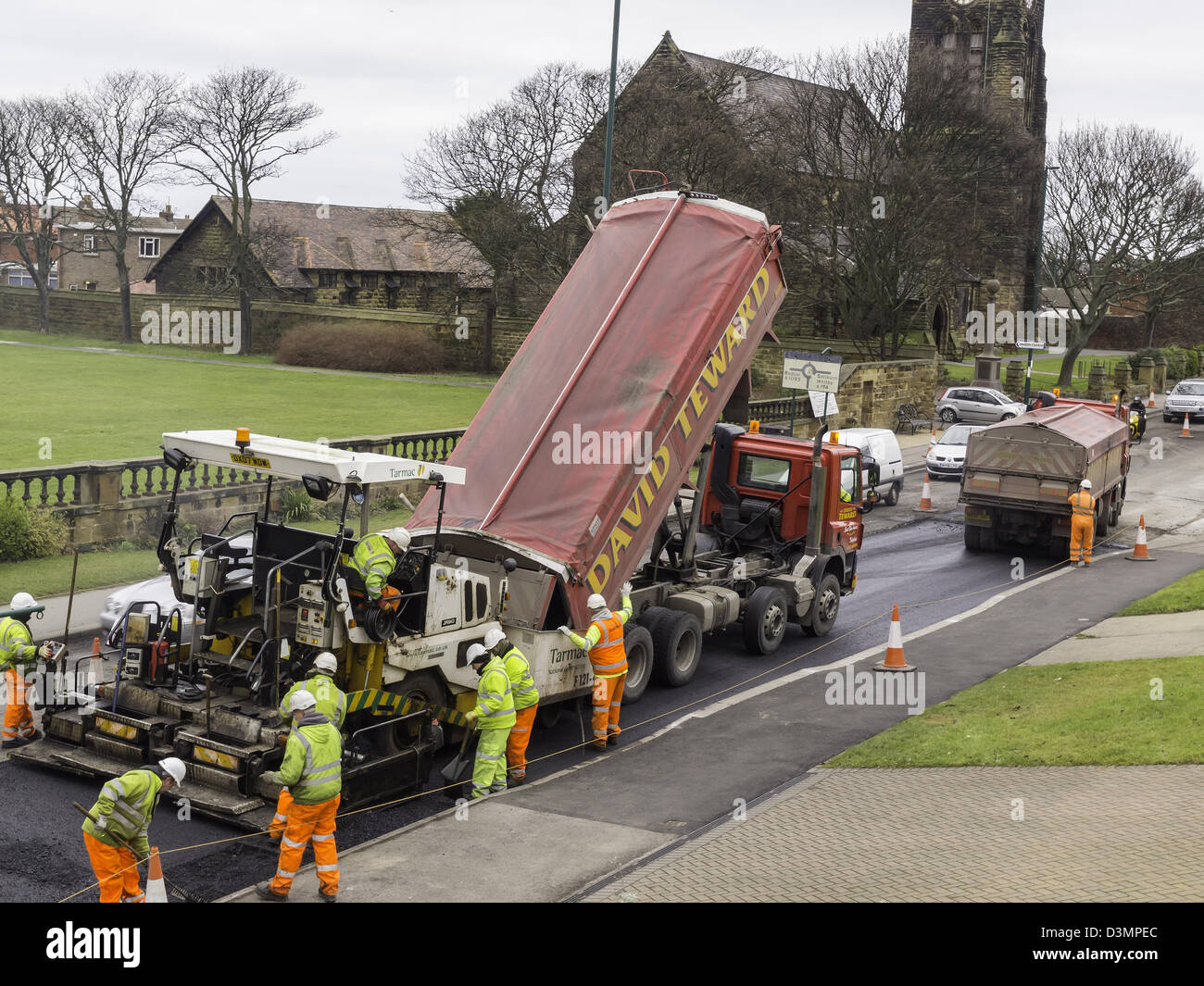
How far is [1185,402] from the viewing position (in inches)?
1919

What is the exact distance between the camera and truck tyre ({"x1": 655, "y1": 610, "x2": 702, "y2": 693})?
14195 millimetres

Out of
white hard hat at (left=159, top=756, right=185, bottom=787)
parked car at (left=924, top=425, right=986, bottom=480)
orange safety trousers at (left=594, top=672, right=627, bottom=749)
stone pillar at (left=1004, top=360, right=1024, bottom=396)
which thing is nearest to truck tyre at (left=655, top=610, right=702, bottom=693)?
orange safety trousers at (left=594, top=672, right=627, bottom=749)

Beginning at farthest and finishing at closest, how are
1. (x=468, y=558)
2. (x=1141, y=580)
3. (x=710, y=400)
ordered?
1. (x=1141, y=580)
2. (x=710, y=400)
3. (x=468, y=558)

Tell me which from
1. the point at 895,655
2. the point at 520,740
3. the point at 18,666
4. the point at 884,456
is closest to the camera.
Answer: the point at 520,740

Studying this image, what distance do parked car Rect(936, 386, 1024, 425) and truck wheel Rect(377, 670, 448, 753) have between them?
35.2 m

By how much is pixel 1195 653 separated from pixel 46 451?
21529mm

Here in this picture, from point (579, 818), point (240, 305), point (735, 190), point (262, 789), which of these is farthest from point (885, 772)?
point (240, 305)

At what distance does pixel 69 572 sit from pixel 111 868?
11.6m

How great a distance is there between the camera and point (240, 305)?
59.1 metres

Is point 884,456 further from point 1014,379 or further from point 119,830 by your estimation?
point 1014,379

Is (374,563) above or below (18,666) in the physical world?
above

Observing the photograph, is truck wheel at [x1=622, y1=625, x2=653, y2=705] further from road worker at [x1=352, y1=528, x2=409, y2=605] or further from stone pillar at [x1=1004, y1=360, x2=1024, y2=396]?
stone pillar at [x1=1004, y1=360, x2=1024, y2=396]

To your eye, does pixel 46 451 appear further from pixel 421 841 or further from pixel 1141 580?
pixel 1141 580

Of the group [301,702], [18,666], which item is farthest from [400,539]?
[18,666]
